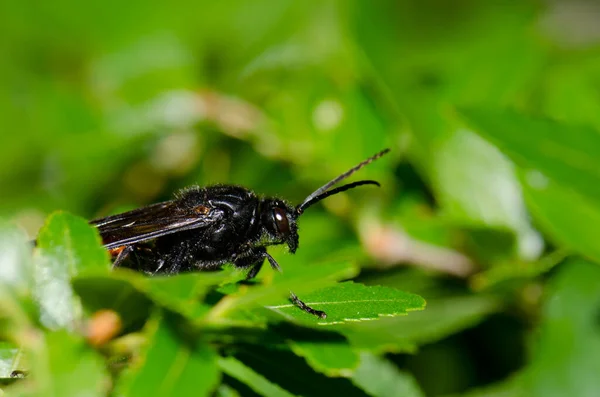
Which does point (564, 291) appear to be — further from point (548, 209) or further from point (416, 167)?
point (416, 167)

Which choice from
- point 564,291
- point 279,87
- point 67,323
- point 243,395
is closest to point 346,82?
point 279,87

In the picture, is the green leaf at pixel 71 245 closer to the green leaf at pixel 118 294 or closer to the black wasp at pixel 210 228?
the green leaf at pixel 118 294

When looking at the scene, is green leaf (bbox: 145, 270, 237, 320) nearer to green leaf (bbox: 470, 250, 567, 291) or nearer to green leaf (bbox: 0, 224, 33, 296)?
green leaf (bbox: 0, 224, 33, 296)

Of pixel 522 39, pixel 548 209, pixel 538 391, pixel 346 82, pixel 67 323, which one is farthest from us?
pixel 522 39

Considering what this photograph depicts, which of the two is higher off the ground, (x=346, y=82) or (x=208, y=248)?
(x=346, y=82)

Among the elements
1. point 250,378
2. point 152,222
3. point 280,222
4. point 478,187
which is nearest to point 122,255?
point 152,222

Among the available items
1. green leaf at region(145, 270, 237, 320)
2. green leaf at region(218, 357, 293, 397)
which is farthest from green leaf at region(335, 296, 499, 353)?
green leaf at region(145, 270, 237, 320)
